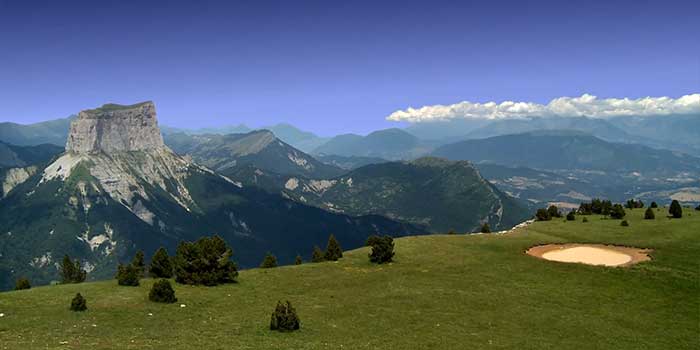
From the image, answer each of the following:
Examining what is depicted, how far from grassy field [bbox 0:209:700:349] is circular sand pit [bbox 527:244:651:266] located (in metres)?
2.95

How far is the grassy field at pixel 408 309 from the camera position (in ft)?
125

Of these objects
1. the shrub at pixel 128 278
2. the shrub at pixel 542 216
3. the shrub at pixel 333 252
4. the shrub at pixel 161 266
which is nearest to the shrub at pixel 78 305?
the shrub at pixel 128 278

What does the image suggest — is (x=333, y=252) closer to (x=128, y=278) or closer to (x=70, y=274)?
(x=128, y=278)

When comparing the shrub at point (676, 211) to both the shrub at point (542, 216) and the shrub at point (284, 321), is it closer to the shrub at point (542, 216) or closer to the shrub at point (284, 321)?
the shrub at point (542, 216)

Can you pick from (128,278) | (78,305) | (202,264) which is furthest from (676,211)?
(78,305)

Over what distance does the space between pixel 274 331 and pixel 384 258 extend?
3527cm

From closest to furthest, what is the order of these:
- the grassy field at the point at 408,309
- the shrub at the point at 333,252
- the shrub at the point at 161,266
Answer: the grassy field at the point at 408,309, the shrub at the point at 161,266, the shrub at the point at 333,252

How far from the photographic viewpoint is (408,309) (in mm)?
48844

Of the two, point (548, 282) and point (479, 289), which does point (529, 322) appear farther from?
point (548, 282)

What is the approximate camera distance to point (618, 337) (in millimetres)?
41062

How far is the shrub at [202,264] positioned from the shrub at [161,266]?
2.66 m

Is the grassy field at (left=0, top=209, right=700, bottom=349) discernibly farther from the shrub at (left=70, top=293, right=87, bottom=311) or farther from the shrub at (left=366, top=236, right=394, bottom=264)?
the shrub at (left=366, top=236, right=394, bottom=264)

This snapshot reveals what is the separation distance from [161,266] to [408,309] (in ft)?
111

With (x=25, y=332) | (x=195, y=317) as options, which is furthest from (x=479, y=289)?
(x=25, y=332)
